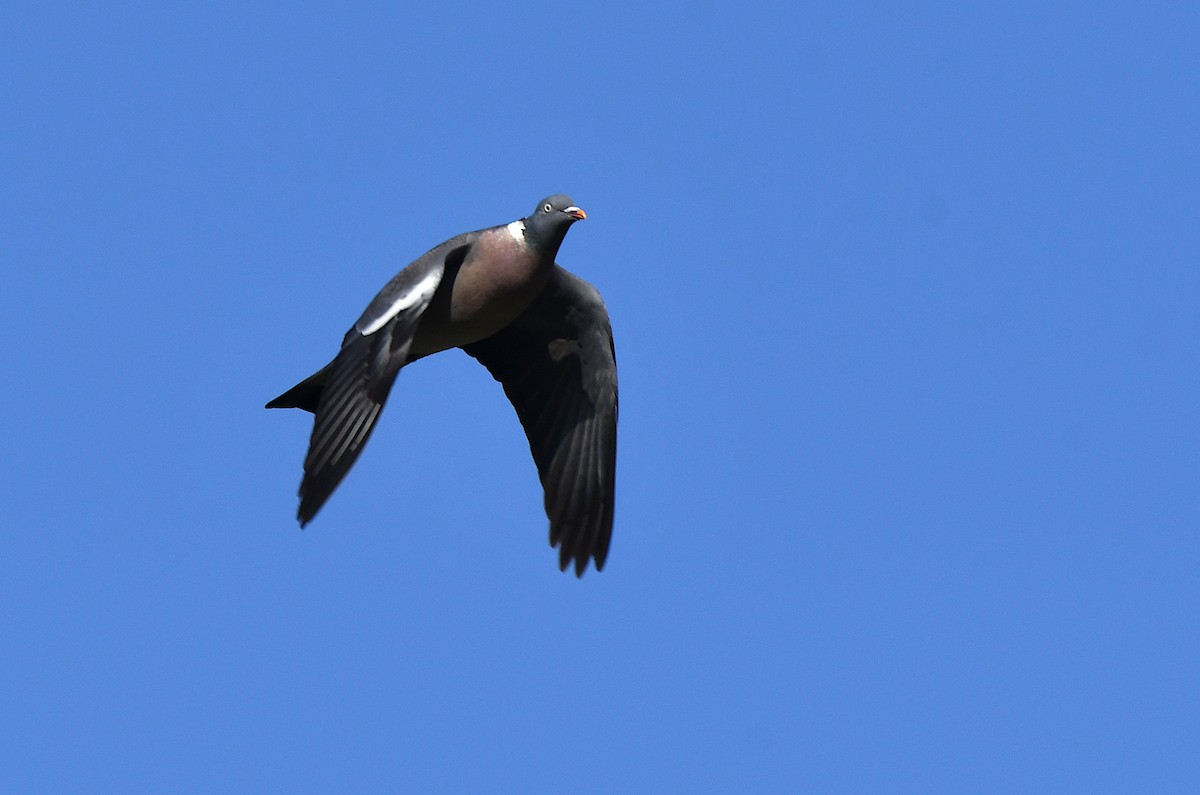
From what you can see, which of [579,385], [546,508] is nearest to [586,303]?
[579,385]

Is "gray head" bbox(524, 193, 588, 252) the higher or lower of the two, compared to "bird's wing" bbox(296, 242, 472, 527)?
higher

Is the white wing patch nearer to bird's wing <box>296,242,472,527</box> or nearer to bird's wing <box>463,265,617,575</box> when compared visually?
bird's wing <box>296,242,472,527</box>

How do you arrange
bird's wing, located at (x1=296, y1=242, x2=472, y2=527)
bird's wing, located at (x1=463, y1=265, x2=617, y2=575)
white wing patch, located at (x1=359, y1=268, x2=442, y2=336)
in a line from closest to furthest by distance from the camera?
1. bird's wing, located at (x1=296, y1=242, x2=472, y2=527)
2. white wing patch, located at (x1=359, y1=268, x2=442, y2=336)
3. bird's wing, located at (x1=463, y1=265, x2=617, y2=575)

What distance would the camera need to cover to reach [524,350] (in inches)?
475

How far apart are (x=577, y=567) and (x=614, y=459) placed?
75 centimetres

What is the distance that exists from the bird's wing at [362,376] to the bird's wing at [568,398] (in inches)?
48.2

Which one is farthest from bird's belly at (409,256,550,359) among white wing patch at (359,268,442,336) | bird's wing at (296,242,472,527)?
white wing patch at (359,268,442,336)

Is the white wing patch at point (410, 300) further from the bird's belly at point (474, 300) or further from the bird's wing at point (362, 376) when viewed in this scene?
the bird's belly at point (474, 300)

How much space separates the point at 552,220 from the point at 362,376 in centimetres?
171

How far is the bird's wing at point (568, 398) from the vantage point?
1162 centimetres

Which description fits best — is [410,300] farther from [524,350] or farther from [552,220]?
[524,350]

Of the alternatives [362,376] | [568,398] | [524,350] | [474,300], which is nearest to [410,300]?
[362,376]

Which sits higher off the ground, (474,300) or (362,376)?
(474,300)

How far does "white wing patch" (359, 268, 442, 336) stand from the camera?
10.3 meters
